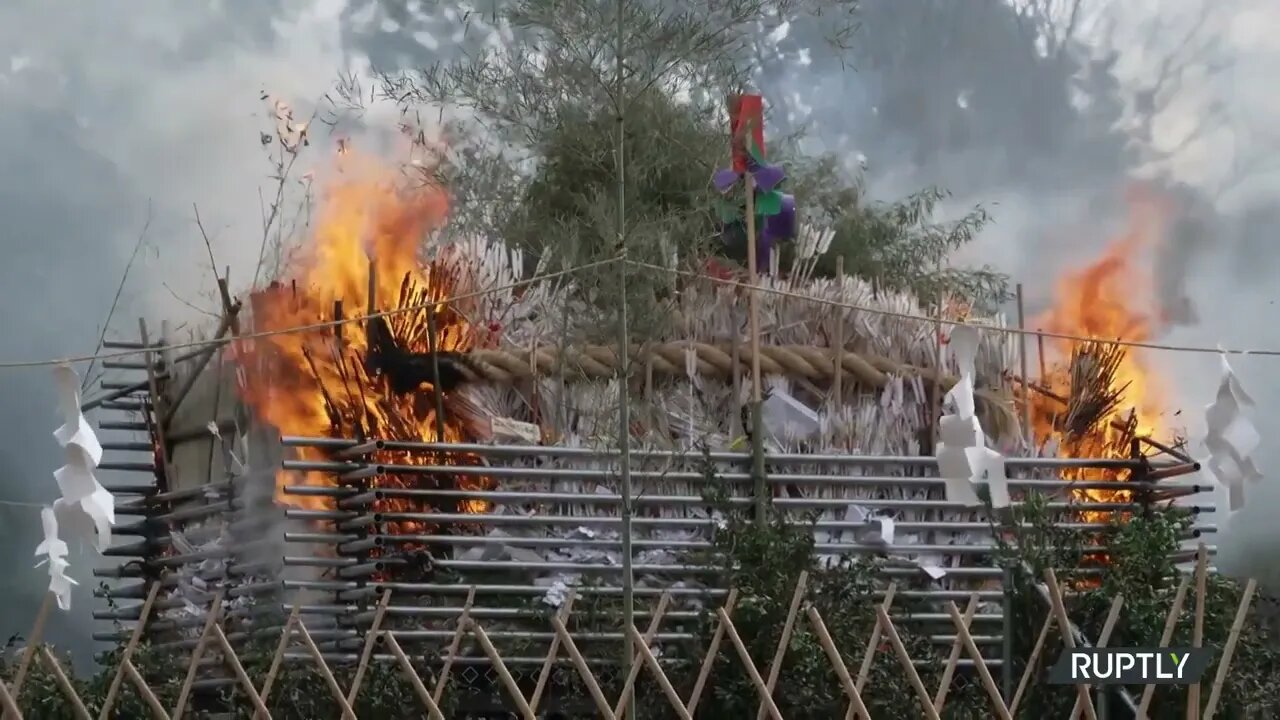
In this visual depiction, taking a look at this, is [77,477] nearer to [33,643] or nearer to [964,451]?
[33,643]

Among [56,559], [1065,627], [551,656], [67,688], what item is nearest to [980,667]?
[1065,627]

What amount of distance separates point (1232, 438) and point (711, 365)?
2.32 meters

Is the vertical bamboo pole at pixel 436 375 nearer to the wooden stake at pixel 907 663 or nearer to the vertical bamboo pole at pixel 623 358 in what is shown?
the vertical bamboo pole at pixel 623 358

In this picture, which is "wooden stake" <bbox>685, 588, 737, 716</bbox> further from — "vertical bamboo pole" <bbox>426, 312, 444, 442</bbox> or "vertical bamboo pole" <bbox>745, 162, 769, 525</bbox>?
"vertical bamboo pole" <bbox>426, 312, 444, 442</bbox>

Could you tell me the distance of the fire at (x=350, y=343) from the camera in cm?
720

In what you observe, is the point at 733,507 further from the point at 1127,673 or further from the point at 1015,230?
the point at 1015,230

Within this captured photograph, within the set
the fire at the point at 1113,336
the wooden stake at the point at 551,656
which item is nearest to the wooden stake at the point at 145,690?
the wooden stake at the point at 551,656

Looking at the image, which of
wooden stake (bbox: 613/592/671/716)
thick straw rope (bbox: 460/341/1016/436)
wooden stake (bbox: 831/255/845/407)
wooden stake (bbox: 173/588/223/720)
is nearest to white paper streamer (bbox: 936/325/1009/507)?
wooden stake (bbox: 613/592/671/716)

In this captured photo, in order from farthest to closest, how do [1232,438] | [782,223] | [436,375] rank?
[782,223] < [436,375] < [1232,438]

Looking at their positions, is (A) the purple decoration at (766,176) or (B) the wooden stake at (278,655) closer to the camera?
(B) the wooden stake at (278,655)

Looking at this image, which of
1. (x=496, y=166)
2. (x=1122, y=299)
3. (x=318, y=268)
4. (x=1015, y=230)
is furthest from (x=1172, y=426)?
(x=318, y=268)

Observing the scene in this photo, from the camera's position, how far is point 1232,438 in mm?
5953

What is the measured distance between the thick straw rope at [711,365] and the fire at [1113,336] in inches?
16.1

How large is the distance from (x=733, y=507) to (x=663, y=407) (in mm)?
614
